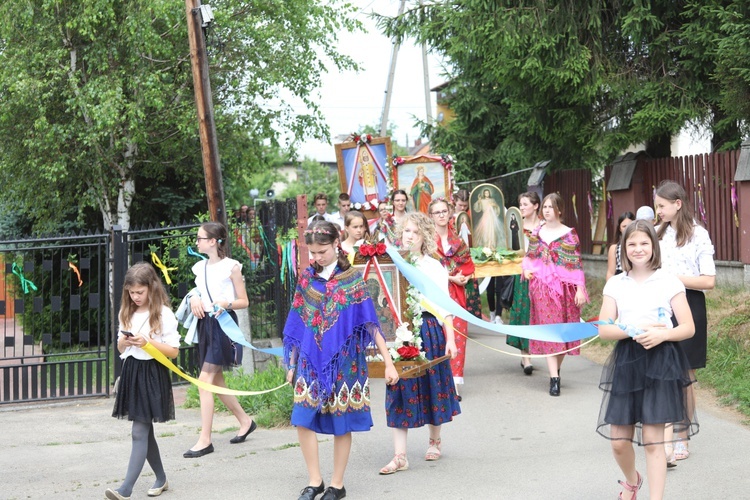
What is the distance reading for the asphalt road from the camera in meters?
6.06

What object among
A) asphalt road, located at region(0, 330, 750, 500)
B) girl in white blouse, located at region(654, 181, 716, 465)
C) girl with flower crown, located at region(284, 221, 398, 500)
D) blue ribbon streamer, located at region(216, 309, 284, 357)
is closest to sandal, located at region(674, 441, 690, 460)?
asphalt road, located at region(0, 330, 750, 500)

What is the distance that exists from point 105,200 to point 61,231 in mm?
1554

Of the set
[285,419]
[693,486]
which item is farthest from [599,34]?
[693,486]

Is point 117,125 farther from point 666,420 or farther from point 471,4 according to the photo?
point 666,420

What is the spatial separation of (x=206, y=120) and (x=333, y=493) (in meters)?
5.43

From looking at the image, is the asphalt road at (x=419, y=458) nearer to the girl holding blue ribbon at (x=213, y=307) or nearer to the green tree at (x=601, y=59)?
the girl holding blue ribbon at (x=213, y=307)

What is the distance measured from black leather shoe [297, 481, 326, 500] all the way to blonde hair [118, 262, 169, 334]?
1.41 m

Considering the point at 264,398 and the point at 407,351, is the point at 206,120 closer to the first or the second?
the point at 264,398

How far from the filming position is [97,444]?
8.05 metres

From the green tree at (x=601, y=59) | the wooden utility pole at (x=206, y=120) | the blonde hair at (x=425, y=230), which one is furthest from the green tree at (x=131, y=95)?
the blonde hair at (x=425, y=230)

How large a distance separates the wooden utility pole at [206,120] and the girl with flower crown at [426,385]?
352 centimetres

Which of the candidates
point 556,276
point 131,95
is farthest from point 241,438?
point 131,95

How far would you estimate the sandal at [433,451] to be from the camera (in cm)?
686

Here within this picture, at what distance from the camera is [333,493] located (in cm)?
578
